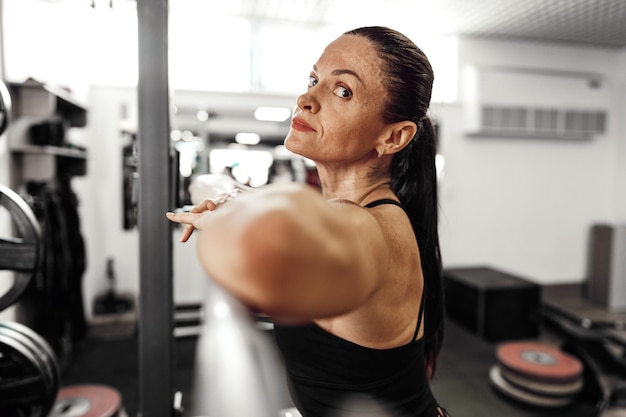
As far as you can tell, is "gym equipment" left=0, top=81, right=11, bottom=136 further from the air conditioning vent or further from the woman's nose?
the air conditioning vent

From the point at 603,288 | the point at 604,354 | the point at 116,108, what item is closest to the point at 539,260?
the point at 603,288

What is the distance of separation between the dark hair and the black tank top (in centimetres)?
7

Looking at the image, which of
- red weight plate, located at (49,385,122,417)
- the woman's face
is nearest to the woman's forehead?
the woman's face

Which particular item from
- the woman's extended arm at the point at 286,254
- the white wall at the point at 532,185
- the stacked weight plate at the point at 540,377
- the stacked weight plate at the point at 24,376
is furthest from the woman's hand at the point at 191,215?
the white wall at the point at 532,185

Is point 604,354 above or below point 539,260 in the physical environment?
below

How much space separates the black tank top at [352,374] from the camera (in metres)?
0.56

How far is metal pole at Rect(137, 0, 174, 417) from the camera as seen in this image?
0.81 m

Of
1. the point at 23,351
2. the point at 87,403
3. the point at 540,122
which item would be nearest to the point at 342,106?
the point at 23,351

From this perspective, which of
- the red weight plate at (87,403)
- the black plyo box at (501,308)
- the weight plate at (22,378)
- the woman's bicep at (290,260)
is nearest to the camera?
the woman's bicep at (290,260)

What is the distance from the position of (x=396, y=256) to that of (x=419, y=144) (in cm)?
22

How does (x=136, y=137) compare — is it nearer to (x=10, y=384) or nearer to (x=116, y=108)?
(x=10, y=384)

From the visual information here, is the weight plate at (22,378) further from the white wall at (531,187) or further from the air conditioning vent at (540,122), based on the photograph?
the air conditioning vent at (540,122)

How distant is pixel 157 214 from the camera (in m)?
0.91

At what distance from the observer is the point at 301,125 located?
0.54 m
